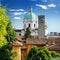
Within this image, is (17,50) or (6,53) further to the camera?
(17,50)

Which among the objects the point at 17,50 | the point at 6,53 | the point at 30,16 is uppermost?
the point at 30,16

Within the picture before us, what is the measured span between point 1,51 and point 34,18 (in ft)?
311

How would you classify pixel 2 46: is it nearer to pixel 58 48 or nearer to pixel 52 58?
pixel 58 48

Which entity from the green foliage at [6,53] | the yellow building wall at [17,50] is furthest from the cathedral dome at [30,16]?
the green foliage at [6,53]

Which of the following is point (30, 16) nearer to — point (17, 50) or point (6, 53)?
point (17, 50)

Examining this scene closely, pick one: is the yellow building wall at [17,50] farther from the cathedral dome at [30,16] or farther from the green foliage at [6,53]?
the cathedral dome at [30,16]

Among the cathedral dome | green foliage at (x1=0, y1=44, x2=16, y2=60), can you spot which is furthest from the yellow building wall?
the cathedral dome

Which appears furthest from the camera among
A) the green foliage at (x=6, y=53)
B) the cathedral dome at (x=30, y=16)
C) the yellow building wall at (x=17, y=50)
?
the cathedral dome at (x=30, y=16)

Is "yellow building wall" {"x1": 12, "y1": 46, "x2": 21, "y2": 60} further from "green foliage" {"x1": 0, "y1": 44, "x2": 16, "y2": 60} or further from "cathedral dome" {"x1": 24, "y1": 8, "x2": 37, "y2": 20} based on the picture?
"cathedral dome" {"x1": 24, "y1": 8, "x2": 37, "y2": 20}

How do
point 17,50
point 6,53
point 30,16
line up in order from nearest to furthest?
point 6,53, point 17,50, point 30,16

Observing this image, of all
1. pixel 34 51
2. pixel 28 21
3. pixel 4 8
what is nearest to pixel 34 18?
pixel 28 21

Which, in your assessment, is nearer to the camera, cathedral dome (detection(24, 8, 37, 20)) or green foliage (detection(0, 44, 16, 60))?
green foliage (detection(0, 44, 16, 60))

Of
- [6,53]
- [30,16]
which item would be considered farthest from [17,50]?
[30,16]

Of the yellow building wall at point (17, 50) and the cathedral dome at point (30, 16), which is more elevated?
the cathedral dome at point (30, 16)
